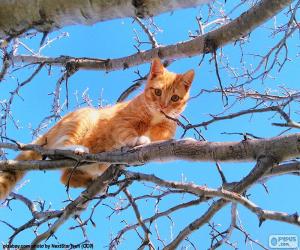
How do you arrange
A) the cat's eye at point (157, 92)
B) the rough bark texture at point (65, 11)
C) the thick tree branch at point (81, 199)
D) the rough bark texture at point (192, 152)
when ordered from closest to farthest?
the rough bark texture at point (65, 11) < the rough bark texture at point (192, 152) < the thick tree branch at point (81, 199) < the cat's eye at point (157, 92)

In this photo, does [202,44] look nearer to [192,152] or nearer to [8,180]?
[192,152]

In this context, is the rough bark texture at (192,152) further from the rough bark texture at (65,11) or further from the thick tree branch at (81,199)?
the rough bark texture at (65,11)

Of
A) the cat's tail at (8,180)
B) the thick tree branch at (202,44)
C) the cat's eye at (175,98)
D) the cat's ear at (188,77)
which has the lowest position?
the cat's tail at (8,180)

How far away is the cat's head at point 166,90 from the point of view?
14.6ft

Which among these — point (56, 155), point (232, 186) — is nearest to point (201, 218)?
point (232, 186)

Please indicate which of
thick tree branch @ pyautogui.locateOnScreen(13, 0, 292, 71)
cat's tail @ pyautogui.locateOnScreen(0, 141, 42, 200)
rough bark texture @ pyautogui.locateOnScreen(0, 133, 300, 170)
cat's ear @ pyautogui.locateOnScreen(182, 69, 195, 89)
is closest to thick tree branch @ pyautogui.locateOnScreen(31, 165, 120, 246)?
rough bark texture @ pyautogui.locateOnScreen(0, 133, 300, 170)

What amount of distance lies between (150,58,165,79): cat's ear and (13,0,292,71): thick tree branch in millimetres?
136

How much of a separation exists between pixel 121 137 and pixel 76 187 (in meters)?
0.66

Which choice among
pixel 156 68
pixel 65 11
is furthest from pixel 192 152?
pixel 156 68

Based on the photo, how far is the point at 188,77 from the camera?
465cm

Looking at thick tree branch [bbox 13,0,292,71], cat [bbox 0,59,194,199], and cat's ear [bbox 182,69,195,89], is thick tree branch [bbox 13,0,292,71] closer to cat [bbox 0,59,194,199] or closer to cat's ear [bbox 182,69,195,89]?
cat [bbox 0,59,194,199]

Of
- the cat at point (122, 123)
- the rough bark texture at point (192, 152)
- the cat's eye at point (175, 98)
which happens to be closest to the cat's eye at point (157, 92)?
the cat at point (122, 123)

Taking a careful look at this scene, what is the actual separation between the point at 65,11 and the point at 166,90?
295 centimetres

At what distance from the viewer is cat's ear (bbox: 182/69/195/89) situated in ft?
15.1
